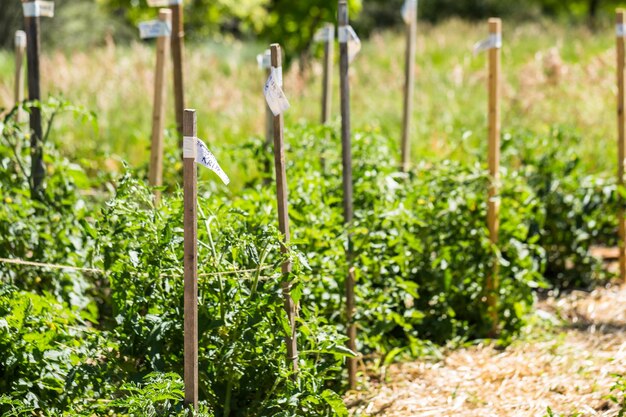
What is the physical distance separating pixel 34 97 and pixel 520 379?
2.81m

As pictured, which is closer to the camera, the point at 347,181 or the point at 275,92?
the point at 275,92

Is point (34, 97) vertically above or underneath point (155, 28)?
underneath

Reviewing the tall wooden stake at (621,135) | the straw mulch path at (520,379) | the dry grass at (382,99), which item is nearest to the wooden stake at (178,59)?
the dry grass at (382,99)

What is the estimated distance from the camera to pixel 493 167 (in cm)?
496

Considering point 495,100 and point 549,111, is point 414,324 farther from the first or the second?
point 549,111

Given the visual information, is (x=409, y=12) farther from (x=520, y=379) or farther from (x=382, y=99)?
(x=382, y=99)

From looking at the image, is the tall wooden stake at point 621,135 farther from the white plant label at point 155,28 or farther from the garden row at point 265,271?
the white plant label at point 155,28

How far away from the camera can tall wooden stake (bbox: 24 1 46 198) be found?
4.59 meters

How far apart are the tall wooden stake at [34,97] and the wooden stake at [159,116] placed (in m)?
0.55

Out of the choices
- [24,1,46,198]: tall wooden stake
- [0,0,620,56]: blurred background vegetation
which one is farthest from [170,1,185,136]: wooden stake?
[0,0,620,56]: blurred background vegetation

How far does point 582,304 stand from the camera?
558 cm

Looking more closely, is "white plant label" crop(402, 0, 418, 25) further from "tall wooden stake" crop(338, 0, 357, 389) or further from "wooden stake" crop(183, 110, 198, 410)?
"wooden stake" crop(183, 110, 198, 410)

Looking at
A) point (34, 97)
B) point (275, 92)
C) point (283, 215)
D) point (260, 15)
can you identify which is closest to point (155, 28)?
point (34, 97)

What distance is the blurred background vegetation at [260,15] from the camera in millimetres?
12570
